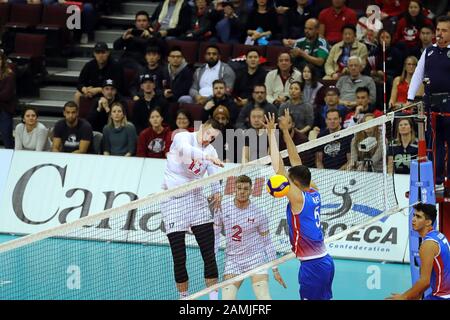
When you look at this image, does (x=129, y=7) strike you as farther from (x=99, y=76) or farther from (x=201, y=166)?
(x=201, y=166)

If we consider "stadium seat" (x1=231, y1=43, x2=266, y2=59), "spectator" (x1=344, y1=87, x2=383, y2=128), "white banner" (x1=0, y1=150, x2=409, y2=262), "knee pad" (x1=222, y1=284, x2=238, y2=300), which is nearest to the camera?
"knee pad" (x1=222, y1=284, x2=238, y2=300)

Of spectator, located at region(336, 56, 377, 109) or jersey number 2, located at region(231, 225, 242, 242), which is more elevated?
spectator, located at region(336, 56, 377, 109)

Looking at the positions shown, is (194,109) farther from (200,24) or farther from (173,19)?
(173,19)

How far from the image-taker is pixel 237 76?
71.9 ft

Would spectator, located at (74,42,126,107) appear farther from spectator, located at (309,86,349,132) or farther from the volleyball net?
spectator, located at (309,86,349,132)

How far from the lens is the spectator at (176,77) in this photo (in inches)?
865

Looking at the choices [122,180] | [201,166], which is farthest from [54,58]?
[201,166]

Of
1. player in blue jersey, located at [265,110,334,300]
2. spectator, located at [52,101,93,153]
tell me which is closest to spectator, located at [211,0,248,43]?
spectator, located at [52,101,93,153]

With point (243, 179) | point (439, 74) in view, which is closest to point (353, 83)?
point (439, 74)

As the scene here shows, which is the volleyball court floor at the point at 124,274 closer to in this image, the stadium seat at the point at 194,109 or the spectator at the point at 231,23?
the stadium seat at the point at 194,109

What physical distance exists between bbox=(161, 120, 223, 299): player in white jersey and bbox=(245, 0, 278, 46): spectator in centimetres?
811

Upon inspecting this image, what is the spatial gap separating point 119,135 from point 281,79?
3143 millimetres

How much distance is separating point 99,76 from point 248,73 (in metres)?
2.97

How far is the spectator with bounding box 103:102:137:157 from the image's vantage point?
20.8 m
